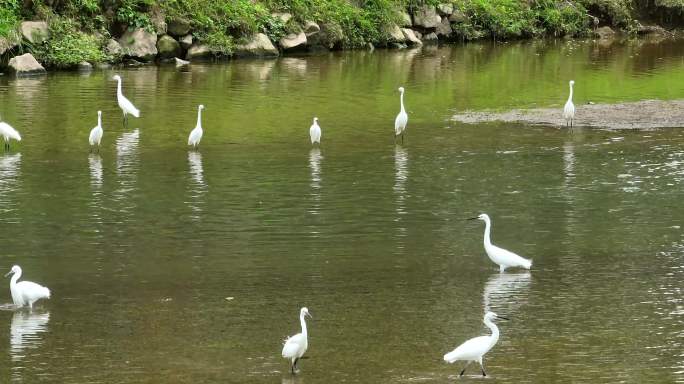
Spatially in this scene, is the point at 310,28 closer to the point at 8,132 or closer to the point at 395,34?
the point at 395,34

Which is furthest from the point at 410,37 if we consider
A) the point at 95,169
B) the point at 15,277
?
the point at 15,277

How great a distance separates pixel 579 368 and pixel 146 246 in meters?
7.76

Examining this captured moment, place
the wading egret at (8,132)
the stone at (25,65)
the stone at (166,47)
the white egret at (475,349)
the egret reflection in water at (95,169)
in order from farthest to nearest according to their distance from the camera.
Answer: the stone at (166,47)
the stone at (25,65)
the wading egret at (8,132)
the egret reflection in water at (95,169)
the white egret at (475,349)

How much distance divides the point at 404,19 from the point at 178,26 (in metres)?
12.9

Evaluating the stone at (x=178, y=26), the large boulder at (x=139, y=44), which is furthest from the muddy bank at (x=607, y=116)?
the stone at (x=178, y=26)

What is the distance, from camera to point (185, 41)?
157 ft

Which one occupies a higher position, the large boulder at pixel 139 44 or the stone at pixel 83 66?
the large boulder at pixel 139 44

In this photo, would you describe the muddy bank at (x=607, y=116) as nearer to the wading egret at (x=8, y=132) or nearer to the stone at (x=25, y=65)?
the wading egret at (x=8, y=132)

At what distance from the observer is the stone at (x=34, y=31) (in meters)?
43.0

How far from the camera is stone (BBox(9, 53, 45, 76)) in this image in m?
40.6

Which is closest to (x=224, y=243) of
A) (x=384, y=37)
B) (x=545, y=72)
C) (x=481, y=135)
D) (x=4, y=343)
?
(x=4, y=343)

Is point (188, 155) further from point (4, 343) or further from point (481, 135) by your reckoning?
point (4, 343)

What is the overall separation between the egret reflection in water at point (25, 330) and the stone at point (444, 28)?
4464 cm

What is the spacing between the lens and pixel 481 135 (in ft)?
96.8
